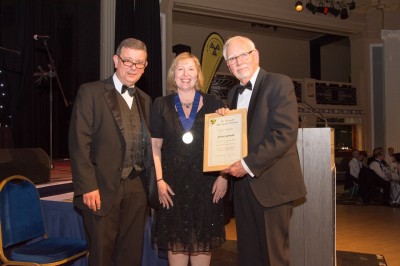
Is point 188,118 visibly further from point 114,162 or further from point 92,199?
point 92,199

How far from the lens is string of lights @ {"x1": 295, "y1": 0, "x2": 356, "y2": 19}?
1307cm

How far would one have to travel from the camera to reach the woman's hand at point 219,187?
2.61 m

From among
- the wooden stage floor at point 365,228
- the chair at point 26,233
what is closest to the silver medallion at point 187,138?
the chair at point 26,233

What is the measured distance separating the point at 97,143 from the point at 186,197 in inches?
27.0

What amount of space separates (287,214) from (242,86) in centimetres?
81

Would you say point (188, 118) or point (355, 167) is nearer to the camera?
point (188, 118)

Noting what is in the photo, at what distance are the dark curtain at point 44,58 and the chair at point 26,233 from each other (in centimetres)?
409

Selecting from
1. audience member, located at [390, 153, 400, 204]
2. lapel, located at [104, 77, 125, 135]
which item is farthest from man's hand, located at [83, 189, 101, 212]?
audience member, located at [390, 153, 400, 204]

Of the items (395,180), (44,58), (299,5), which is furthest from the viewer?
(299,5)

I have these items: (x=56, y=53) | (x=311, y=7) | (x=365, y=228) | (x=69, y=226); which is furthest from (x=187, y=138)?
(x=311, y=7)

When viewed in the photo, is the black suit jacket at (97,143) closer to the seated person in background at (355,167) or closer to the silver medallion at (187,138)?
the silver medallion at (187,138)

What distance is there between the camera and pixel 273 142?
219 centimetres

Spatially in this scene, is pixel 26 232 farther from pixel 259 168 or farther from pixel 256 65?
pixel 256 65

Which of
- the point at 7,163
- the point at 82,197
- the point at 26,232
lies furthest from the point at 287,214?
the point at 7,163
